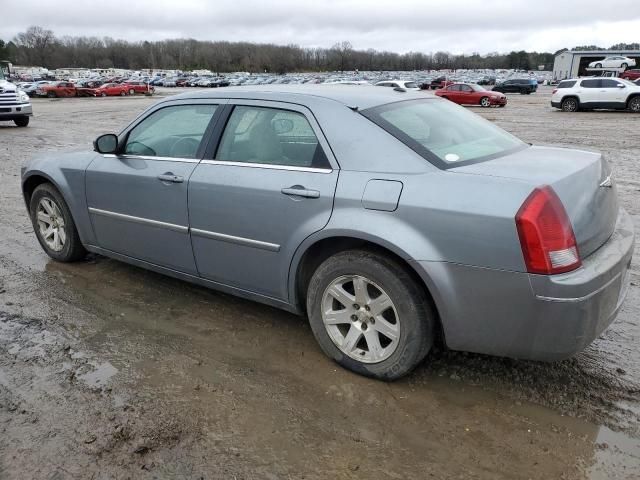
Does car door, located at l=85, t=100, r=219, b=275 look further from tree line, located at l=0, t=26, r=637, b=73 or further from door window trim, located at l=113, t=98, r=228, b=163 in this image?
tree line, located at l=0, t=26, r=637, b=73

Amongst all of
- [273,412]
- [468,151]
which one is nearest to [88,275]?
[273,412]

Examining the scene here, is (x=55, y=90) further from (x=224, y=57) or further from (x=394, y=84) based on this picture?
(x=224, y=57)

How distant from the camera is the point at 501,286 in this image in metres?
2.51

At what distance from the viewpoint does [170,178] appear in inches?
145

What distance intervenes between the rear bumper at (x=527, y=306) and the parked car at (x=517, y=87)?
46.0 meters

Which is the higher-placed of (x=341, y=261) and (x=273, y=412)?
(x=341, y=261)

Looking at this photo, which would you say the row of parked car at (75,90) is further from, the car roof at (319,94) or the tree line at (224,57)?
the tree line at (224,57)

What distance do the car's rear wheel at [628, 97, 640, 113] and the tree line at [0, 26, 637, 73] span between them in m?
134

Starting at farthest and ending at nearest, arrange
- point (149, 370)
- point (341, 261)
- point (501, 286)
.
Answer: point (149, 370) → point (341, 261) → point (501, 286)

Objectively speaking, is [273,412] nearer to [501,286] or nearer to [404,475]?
[404,475]

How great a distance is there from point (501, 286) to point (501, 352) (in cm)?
39

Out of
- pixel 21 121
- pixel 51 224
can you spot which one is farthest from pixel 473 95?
pixel 51 224

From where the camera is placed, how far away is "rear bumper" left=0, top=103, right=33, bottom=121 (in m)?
18.6

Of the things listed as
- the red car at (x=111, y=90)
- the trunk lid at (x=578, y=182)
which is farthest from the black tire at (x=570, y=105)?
the red car at (x=111, y=90)
